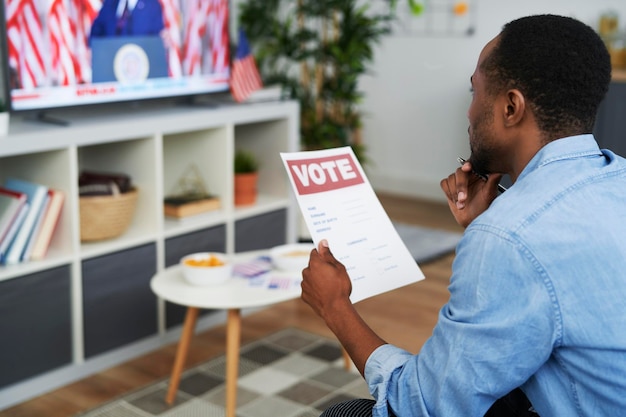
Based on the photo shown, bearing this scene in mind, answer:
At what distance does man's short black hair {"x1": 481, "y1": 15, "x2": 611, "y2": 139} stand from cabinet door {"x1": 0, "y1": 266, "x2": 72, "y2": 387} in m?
1.77

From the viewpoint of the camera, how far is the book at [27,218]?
2.51m

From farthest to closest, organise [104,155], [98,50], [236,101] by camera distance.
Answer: [236,101] → [104,155] → [98,50]

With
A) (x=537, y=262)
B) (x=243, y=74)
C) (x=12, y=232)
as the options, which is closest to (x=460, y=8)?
(x=243, y=74)

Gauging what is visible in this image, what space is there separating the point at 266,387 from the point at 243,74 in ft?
4.30

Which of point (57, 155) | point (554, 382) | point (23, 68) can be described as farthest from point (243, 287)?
point (554, 382)

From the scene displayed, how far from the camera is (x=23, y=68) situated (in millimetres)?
2619

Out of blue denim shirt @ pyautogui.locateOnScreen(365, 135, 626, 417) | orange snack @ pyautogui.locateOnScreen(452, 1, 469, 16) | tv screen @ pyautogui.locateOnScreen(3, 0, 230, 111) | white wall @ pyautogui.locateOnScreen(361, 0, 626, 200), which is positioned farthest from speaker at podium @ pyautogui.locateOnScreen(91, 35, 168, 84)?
orange snack @ pyautogui.locateOnScreen(452, 1, 469, 16)

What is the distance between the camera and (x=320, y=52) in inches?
158

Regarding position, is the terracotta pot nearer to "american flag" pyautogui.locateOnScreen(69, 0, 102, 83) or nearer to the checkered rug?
the checkered rug

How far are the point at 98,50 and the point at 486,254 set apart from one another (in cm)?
207

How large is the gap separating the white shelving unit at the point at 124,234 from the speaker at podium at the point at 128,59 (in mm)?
136

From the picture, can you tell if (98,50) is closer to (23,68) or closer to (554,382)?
(23,68)

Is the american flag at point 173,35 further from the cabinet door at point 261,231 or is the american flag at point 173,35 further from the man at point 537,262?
the man at point 537,262

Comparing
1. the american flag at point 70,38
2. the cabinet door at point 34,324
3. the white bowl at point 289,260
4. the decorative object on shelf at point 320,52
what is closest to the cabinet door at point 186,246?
the cabinet door at point 34,324
